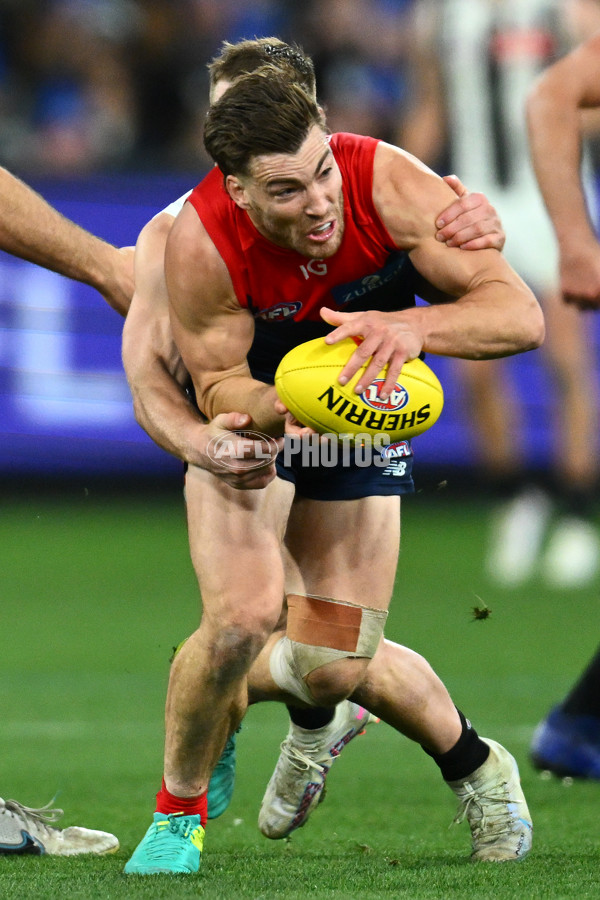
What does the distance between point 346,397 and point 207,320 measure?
0.59 metres

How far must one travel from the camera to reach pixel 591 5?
32.7 feet

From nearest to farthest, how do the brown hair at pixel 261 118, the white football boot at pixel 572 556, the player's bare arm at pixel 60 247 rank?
the brown hair at pixel 261 118 < the player's bare arm at pixel 60 247 < the white football boot at pixel 572 556

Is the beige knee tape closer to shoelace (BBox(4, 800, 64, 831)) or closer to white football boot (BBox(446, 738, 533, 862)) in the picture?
white football boot (BBox(446, 738, 533, 862))

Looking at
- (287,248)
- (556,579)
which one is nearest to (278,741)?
(287,248)

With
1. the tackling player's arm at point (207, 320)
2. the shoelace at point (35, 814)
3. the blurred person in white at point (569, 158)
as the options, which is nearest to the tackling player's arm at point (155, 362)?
the tackling player's arm at point (207, 320)

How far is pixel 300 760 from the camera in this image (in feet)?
14.2

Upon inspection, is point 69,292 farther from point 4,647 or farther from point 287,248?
point 287,248

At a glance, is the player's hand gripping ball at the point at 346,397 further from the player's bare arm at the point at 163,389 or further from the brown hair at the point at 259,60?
the brown hair at the point at 259,60

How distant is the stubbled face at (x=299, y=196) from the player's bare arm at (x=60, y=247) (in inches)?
36.8

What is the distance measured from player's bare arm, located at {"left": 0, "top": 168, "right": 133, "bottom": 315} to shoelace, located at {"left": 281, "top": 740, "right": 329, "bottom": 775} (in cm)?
140

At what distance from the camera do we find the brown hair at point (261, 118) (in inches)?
139

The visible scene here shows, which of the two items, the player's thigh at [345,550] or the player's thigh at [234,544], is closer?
the player's thigh at [234,544]

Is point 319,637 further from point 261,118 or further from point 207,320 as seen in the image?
point 261,118

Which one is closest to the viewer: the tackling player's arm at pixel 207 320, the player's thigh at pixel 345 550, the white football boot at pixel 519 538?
the tackling player's arm at pixel 207 320
